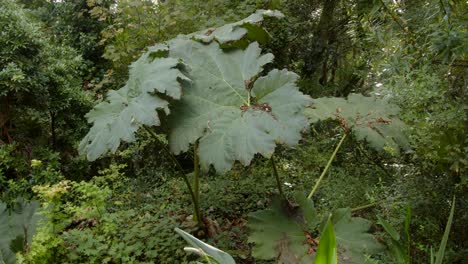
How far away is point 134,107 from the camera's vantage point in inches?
71.4

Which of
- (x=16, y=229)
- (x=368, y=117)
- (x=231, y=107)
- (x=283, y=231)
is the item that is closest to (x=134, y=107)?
(x=231, y=107)

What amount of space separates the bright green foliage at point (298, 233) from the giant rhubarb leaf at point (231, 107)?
419 mm

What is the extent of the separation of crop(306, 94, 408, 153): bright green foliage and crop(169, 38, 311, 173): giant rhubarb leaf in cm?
34

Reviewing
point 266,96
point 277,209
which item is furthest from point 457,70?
point 277,209

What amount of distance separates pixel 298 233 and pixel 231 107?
728 millimetres

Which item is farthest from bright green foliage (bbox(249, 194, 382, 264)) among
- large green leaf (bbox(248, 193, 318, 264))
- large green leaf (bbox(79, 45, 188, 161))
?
large green leaf (bbox(79, 45, 188, 161))

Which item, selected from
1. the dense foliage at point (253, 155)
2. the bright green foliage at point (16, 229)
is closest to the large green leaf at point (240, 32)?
the dense foliage at point (253, 155)

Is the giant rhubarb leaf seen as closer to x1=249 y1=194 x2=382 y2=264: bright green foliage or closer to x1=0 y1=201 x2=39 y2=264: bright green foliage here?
x1=249 y1=194 x2=382 y2=264: bright green foliage

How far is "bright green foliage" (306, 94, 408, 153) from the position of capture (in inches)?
79.1

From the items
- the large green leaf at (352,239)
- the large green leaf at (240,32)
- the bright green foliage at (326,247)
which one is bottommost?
the large green leaf at (352,239)

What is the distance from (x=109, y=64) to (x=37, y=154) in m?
2.24

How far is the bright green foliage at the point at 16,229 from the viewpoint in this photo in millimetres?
2117

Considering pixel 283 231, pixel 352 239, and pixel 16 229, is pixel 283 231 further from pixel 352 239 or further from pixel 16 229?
pixel 16 229

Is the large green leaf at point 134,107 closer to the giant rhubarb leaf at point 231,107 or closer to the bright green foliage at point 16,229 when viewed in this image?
the giant rhubarb leaf at point 231,107
